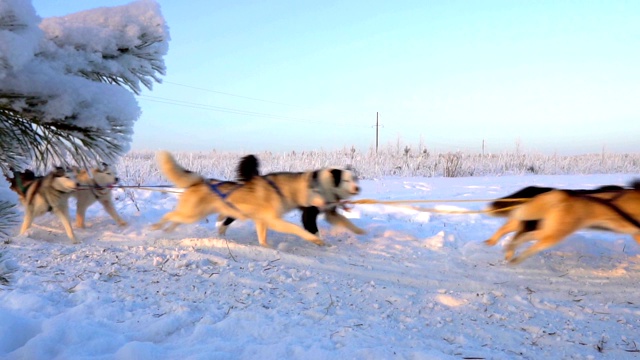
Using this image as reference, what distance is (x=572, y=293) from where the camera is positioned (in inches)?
167

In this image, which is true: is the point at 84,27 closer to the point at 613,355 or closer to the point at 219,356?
the point at 219,356

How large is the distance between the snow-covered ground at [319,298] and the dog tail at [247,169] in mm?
899

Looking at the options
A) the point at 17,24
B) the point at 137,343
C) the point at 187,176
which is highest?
the point at 17,24

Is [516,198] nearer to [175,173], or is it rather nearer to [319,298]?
[319,298]

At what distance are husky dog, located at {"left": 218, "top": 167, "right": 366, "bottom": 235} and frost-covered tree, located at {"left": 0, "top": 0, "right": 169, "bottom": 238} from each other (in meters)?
4.09

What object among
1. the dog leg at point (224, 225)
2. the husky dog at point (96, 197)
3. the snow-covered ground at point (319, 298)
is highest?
the husky dog at point (96, 197)

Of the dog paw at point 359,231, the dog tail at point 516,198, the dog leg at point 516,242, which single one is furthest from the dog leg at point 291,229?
the dog leg at point 516,242

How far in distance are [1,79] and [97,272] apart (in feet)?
11.3

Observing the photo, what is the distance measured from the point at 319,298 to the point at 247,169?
9.19 feet

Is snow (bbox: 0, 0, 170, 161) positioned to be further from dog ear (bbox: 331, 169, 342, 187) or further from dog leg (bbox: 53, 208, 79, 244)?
dog leg (bbox: 53, 208, 79, 244)

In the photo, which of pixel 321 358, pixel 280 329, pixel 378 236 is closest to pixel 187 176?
pixel 378 236

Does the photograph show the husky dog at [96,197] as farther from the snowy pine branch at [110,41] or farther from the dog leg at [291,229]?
the snowy pine branch at [110,41]

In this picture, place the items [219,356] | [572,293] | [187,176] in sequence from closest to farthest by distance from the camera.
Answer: [219,356]
[572,293]
[187,176]

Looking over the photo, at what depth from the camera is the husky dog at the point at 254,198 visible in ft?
18.7
